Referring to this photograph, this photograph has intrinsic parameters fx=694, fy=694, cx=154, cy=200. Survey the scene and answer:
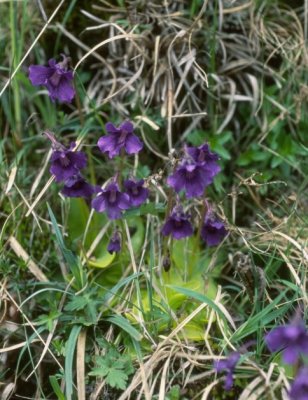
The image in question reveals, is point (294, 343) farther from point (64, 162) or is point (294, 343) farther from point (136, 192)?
point (64, 162)

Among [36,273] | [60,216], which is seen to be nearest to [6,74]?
[60,216]

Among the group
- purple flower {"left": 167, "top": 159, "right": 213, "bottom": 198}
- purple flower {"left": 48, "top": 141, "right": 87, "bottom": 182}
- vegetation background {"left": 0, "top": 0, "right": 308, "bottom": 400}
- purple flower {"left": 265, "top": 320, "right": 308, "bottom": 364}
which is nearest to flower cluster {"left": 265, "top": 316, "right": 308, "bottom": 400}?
purple flower {"left": 265, "top": 320, "right": 308, "bottom": 364}

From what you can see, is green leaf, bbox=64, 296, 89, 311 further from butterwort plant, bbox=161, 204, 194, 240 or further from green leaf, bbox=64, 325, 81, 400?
butterwort plant, bbox=161, 204, 194, 240

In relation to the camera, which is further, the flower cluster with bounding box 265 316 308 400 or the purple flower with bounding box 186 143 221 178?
the purple flower with bounding box 186 143 221 178

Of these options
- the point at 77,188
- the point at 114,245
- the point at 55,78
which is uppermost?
the point at 55,78

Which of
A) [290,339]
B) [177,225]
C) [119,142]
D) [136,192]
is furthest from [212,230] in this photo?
[290,339]

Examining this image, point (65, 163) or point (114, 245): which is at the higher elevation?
point (65, 163)
